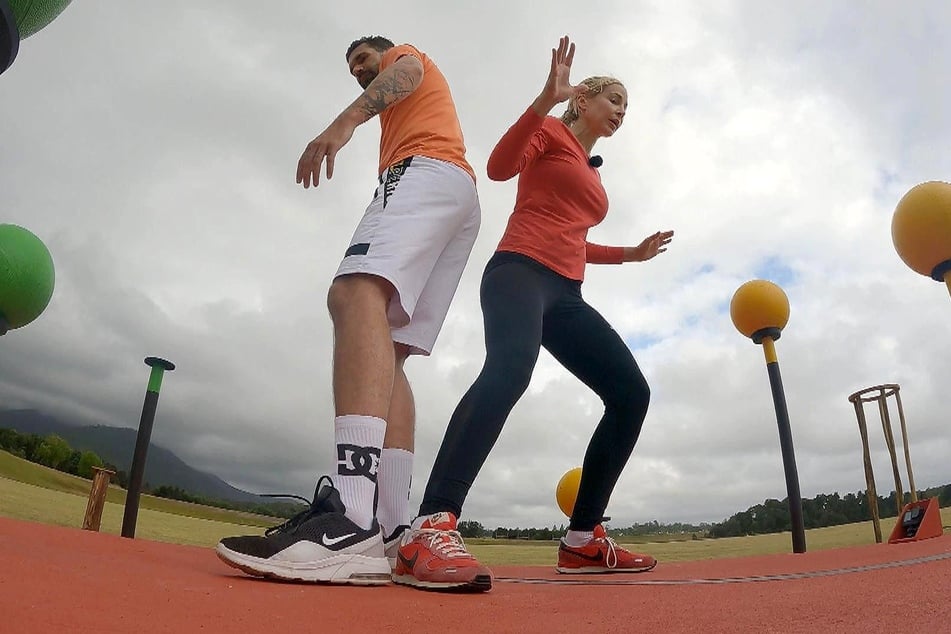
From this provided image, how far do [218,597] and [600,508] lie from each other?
142cm

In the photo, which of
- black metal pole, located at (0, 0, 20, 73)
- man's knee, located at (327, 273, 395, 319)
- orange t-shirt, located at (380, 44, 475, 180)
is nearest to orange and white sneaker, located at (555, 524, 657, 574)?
man's knee, located at (327, 273, 395, 319)

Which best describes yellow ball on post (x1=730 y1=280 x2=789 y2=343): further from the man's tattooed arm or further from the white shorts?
the man's tattooed arm

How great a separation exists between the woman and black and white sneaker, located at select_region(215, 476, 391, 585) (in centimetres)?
38

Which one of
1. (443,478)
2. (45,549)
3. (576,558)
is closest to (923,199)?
(576,558)

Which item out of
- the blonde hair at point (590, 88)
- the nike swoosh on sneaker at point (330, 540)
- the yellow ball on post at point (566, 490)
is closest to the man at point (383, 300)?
the nike swoosh on sneaker at point (330, 540)

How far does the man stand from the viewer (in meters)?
1.14

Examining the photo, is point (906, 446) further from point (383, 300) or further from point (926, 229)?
point (383, 300)

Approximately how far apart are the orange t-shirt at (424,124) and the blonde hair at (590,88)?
0.76 meters

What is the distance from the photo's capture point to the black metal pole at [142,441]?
315 centimetres

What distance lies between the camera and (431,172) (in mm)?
1518

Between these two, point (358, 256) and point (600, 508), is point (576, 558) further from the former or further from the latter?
point (358, 256)

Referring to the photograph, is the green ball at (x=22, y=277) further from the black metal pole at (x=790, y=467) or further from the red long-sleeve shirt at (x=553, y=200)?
the black metal pole at (x=790, y=467)

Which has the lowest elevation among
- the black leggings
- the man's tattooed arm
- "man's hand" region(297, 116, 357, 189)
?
the black leggings

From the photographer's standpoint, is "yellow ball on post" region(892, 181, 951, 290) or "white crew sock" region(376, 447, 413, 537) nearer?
"white crew sock" region(376, 447, 413, 537)
